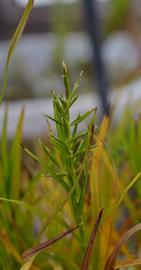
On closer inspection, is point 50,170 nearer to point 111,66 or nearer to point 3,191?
point 3,191

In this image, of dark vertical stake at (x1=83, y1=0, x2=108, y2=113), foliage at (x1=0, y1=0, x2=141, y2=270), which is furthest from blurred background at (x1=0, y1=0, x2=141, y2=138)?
foliage at (x1=0, y1=0, x2=141, y2=270)

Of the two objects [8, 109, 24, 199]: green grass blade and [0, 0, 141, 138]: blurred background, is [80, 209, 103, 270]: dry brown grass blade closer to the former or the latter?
[8, 109, 24, 199]: green grass blade

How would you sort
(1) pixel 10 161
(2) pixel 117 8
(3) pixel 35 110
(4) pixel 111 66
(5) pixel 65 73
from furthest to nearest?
(4) pixel 111 66 → (2) pixel 117 8 → (3) pixel 35 110 → (1) pixel 10 161 → (5) pixel 65 73

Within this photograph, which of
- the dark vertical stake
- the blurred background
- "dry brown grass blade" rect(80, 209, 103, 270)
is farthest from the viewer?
the blurred background

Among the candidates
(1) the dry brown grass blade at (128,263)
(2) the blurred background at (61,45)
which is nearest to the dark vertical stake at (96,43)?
(2) the blurred background at (61,45)

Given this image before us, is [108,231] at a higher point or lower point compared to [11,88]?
lower

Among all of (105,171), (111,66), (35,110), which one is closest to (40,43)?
(111,66)

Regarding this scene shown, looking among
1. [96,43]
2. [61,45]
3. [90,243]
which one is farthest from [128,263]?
[61,45]

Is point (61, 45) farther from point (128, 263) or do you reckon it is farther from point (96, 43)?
point (128, 263)
